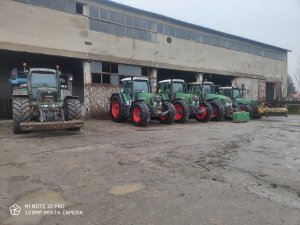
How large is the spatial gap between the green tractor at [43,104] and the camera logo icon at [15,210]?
6.05m

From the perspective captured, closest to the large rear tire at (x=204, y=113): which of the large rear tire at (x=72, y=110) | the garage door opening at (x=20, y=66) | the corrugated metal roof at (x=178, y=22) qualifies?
the garage door opening at (x=20, y=66)

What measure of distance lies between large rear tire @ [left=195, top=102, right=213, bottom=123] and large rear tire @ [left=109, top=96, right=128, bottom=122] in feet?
14.4

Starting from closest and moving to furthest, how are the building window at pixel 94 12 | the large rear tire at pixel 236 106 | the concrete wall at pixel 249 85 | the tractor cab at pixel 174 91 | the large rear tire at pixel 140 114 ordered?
the large rear tire at pixel 140 114 < the tractor cab at pixel 174 91 < the building window at pixel 94 12 < the large rear tire at pixel 236 106 < the concrete wall at pixel 249 85

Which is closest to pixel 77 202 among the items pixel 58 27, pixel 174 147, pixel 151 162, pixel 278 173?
pixel 151 162

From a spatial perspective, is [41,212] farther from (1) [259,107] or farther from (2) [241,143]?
(1) [259,107]

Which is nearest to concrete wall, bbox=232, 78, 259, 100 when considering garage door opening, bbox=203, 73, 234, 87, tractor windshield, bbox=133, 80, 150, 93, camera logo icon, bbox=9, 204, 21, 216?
garage door opening, bbox=203, 73, 234, 87

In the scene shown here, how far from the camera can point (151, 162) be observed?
744cm

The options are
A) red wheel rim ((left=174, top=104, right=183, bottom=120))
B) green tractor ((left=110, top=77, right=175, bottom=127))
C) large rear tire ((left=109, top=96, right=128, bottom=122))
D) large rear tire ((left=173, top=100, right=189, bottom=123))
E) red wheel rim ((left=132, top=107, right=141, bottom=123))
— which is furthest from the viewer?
red wheel rim ((left=174, top=104, right=183, bottom=120))

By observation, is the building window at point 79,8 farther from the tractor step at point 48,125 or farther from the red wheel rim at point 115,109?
the tractor step at point 48,125

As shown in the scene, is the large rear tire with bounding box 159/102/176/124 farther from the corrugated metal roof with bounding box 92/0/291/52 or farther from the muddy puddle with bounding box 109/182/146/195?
the muddy puddle with bounding box 109/182/146/195

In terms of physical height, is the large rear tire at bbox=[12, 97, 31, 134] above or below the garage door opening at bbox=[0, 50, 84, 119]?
below

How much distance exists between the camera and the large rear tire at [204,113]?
18.3 meters

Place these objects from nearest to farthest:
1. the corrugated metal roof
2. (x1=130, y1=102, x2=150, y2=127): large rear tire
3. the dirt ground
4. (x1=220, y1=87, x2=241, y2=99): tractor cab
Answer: the dirt ground < (x1=130, y1=102, x2=150, y2=127): large rear tire < the corrugated metal roof < (x1=220, y1=87, x2=241, y2=99): tractor cab

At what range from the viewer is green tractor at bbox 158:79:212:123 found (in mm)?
17508
